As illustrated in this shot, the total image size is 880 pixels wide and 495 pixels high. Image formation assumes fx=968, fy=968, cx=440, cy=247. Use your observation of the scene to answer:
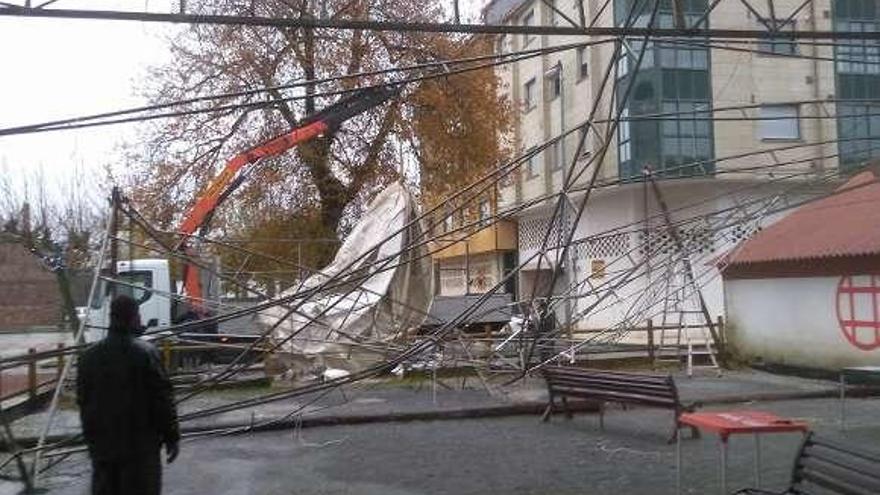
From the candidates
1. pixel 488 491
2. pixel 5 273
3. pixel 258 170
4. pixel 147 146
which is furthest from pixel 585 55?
pixel 5 273

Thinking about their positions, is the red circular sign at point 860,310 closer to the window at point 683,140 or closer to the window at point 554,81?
the window at point 683,140

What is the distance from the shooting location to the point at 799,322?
18781 millimetres

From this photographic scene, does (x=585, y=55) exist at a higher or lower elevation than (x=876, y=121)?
higher

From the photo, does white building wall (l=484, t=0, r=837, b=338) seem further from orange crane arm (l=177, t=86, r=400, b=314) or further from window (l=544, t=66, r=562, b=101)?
orange crane arm (l=177, t=86, r=400, b=314)

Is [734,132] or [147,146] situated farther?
[734,132]

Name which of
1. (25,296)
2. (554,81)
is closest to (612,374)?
(554,81)

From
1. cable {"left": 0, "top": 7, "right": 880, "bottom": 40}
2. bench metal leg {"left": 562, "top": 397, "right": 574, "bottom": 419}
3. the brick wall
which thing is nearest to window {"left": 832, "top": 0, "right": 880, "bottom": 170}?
bench metal leg {"left": 562, "top": 397, "right": 574, "bottom": 419}

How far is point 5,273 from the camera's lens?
56.1 metres

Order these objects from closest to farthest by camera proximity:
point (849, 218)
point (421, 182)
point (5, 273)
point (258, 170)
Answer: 1. point (849, 218)
2. point (258, 170)
3. point (421, 182)
4. point (5, 273)

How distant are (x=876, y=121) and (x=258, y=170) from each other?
19.1 metres

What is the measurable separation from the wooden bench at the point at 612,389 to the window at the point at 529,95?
26483 mm

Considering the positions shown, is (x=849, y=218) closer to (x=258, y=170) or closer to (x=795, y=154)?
(x=795, y=154)

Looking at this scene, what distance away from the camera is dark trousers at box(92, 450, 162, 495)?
6.02 meters

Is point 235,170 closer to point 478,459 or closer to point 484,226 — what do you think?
point 484,226
